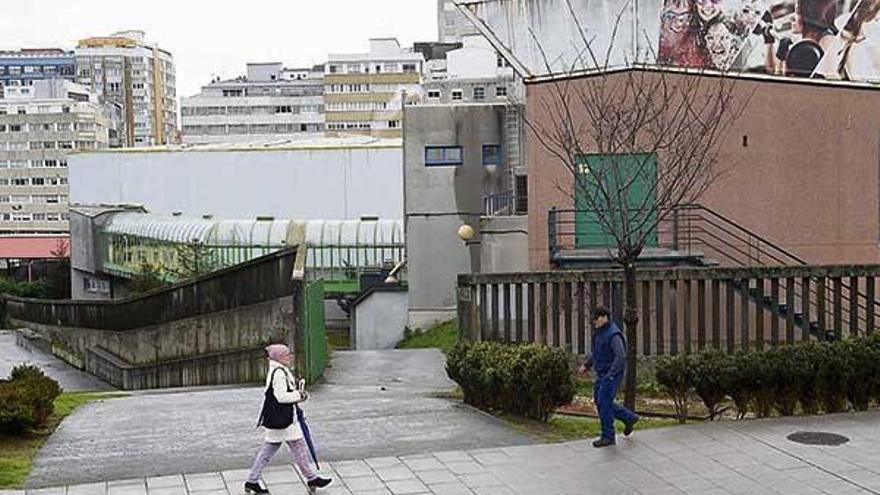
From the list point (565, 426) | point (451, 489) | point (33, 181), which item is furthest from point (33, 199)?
point (451, 489)

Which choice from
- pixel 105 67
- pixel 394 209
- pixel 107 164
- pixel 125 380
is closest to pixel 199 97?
pixel 105 67

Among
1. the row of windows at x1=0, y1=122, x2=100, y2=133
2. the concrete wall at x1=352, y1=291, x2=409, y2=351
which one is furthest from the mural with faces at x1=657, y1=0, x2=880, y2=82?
the row of windows at x1=0, y1=122, x2=100, y2=133

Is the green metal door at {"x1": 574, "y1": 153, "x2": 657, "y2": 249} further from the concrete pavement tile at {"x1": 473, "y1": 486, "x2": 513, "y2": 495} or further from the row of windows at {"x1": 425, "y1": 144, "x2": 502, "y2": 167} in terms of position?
the row of windows at {"x1": 425, "y1": 144, "x2": 502, "y2": 167}

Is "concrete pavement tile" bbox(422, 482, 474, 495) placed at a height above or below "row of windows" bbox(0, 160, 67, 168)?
below

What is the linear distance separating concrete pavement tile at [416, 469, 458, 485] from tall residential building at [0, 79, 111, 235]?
103 meters

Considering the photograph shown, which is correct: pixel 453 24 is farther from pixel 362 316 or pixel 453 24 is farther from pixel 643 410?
pixel 643 410

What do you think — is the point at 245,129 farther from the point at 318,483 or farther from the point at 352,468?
the point at 318,483

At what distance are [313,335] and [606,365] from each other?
1094cm

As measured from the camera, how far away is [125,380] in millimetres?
28156

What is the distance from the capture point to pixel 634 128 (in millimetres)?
15594

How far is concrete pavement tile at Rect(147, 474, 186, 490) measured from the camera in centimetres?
1023

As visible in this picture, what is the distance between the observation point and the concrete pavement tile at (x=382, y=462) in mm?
10938

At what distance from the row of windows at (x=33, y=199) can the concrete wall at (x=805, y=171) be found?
3793 inches

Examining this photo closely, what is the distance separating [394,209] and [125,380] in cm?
2331
